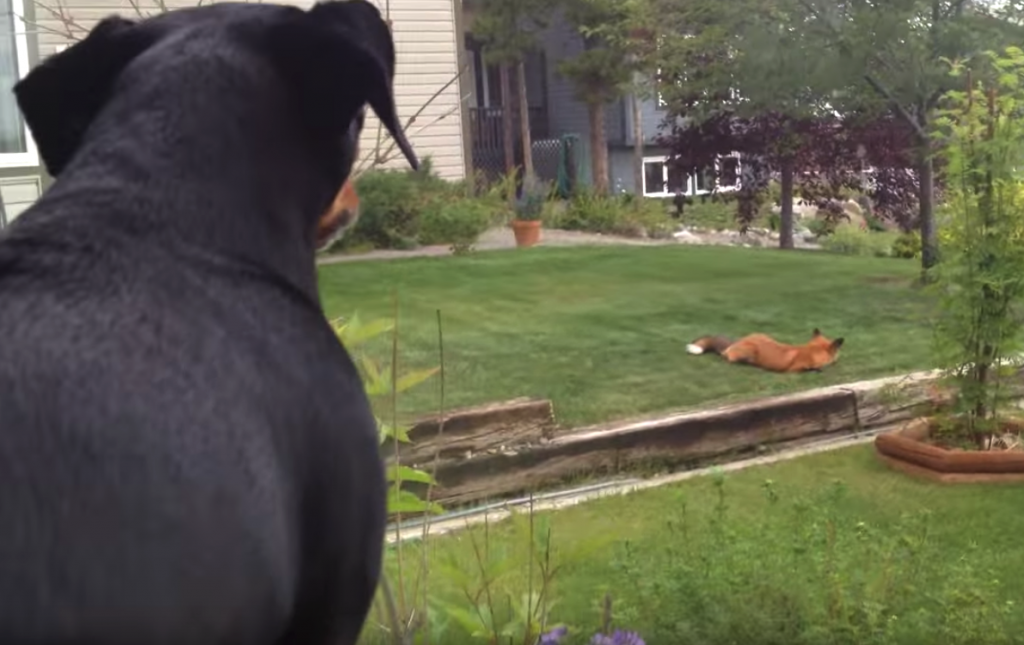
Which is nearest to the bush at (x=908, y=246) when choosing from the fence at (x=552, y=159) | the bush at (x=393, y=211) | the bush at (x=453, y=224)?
the bush at (x=453, y=224)

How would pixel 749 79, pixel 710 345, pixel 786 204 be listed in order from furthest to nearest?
pixel 786 204 < pixel 749 79 < pixel 710 345

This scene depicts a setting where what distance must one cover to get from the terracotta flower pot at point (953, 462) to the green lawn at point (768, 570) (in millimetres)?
292

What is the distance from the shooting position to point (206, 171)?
1.70 metres

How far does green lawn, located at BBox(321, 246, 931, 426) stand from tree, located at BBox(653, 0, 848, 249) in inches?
43.1

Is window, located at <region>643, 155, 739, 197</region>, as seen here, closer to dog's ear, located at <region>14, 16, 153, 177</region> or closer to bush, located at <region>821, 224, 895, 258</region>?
bush, located at <region>821, 224, 895, 258</region>

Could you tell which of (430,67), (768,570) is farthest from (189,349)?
(430,67)

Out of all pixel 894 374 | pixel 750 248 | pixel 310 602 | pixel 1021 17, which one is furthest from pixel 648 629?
pixel 750 248

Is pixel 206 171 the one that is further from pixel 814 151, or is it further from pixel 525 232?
pixel 525 232

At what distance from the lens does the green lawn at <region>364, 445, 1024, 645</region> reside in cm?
411

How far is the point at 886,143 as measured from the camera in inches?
523

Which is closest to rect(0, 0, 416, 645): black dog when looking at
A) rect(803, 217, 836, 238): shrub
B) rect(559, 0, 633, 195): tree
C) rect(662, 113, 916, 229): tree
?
rect(662, 113, 916, 229): tree

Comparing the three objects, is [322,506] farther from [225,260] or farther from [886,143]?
[886,143]

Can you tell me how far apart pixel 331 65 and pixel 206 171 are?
11.7 inches

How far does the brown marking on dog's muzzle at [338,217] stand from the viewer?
6.63 feet
